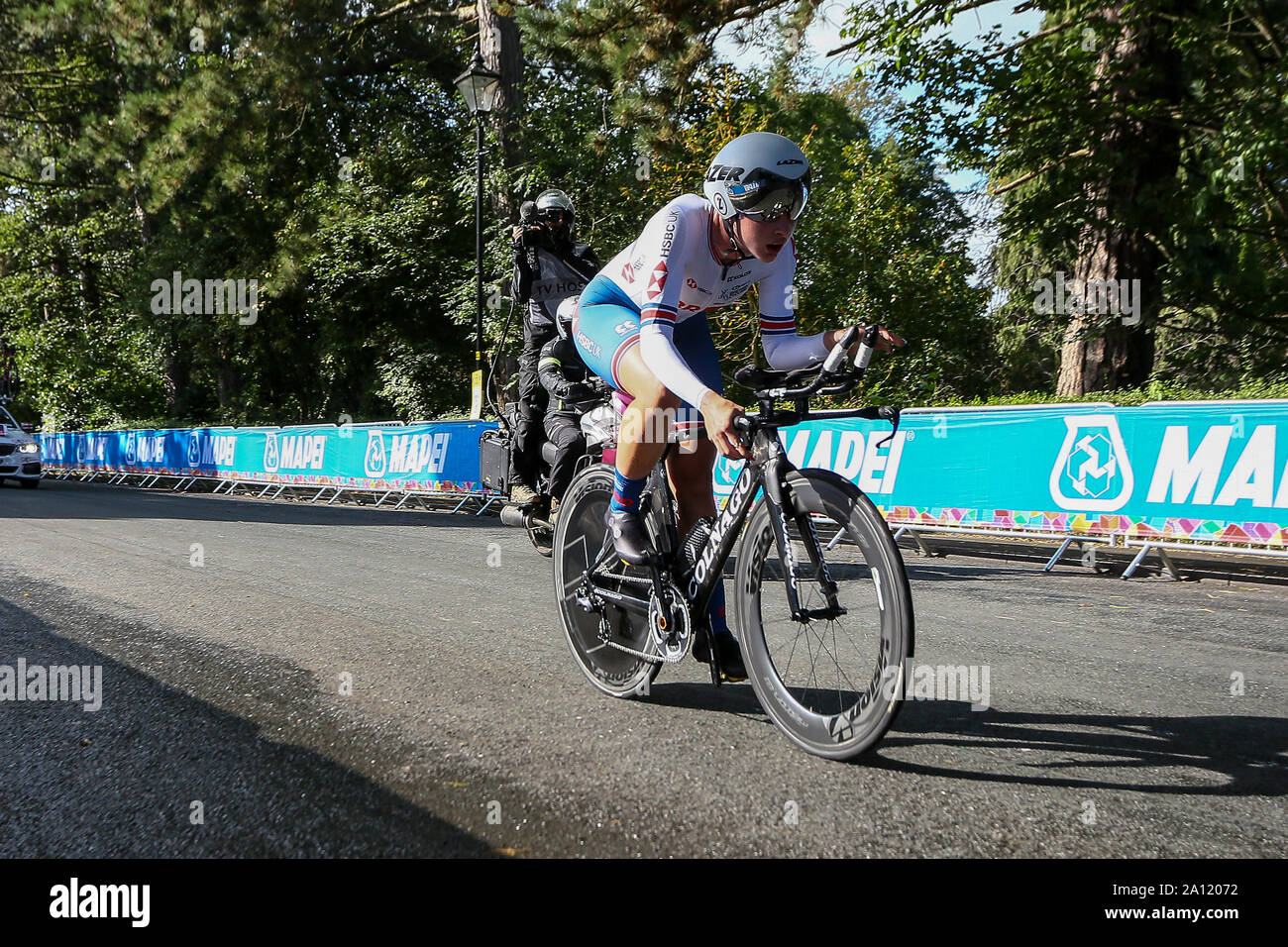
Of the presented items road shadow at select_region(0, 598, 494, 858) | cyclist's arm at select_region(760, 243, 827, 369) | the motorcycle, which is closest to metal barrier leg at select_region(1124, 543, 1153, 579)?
the motorcycle

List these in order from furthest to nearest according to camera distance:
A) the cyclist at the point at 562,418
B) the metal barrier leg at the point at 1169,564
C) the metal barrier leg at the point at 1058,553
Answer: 1. the metal barrier leg at the point at 1058,553
2. the metal barrier leg at the point at 1169,564
3. the cyclist at the point at 562,418

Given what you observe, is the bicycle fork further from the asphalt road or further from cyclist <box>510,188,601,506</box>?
cyclist <box>510,188,601,506</box>

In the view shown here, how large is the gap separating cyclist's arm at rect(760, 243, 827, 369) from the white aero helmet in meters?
0.34

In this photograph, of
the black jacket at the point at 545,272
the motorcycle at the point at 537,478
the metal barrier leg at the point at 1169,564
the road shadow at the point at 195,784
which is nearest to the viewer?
the road shadow at the point at 195,784

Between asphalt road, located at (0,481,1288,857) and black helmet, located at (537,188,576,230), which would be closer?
asphalt road, located at (0,481,1288,857)

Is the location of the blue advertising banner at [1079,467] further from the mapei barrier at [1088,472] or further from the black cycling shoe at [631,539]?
the black cycling shoe at [631,539]

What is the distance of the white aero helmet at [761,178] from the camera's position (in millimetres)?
3201

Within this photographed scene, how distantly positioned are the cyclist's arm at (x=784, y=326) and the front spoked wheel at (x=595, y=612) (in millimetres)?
794

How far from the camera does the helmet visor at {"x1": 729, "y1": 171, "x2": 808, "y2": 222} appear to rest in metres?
3.20

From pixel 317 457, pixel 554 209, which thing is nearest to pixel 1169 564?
pixel 554 209

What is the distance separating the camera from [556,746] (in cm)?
315

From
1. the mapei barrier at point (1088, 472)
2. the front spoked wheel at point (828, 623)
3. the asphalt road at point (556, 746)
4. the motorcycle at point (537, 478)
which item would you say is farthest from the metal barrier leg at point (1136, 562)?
the front spoked wheel at point (828, 623)

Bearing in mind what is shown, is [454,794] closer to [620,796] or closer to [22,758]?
[620,796]

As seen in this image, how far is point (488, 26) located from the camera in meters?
20.3
